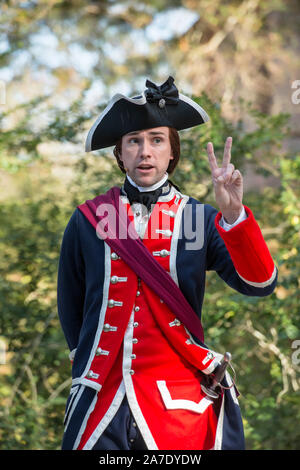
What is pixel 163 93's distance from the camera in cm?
244

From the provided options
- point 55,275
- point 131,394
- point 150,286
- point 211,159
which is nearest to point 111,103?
point 211,159

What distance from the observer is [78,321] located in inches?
99.0

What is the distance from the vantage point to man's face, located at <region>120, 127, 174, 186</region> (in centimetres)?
234

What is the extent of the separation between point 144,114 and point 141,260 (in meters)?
0.56

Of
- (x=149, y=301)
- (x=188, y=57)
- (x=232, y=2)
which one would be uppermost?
(x=232, y=2)

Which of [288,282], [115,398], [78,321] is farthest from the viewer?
[288,282]

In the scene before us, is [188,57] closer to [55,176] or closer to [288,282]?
[55,176]

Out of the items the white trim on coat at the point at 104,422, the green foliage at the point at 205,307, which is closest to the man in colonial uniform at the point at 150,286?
the white trim on coat at the point at 104,422

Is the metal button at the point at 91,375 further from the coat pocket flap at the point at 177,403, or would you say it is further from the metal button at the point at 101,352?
the coat pocket flap at the point at 177,403

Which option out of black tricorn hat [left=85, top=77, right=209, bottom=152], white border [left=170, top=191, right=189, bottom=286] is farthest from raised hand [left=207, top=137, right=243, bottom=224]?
black tricorn hat [left=85, top=77, right=209, bottom=152]

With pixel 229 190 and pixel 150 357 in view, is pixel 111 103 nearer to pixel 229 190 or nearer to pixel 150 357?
pixel 229 190

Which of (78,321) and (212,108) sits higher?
(212,108)

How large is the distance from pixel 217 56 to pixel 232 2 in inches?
35.6
